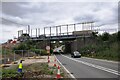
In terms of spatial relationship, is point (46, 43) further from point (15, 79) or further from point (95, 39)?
point (15, 79)

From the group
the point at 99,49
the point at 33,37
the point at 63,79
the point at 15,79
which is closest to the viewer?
the point at 15,79

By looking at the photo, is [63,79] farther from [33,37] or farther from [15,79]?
[33,37]

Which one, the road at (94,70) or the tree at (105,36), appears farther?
the tree at (105,36)

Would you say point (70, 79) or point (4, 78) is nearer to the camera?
point (4, 78)

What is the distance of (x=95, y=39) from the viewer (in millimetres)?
65188

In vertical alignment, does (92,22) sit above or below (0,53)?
above

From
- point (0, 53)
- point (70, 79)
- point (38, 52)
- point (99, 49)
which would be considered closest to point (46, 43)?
point (38, 52)

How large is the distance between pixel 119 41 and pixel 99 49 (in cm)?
966

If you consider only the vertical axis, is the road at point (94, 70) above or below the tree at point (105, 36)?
below

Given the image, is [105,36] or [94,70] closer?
[94,70]

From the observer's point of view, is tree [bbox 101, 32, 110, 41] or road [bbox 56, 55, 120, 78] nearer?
road [bbox 56, 55, 120, 78]

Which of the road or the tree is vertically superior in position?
the tree

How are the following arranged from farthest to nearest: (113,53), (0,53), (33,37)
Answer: (33,37), (113,53), (0,53)

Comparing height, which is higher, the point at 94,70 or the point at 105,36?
the point at 105,36
